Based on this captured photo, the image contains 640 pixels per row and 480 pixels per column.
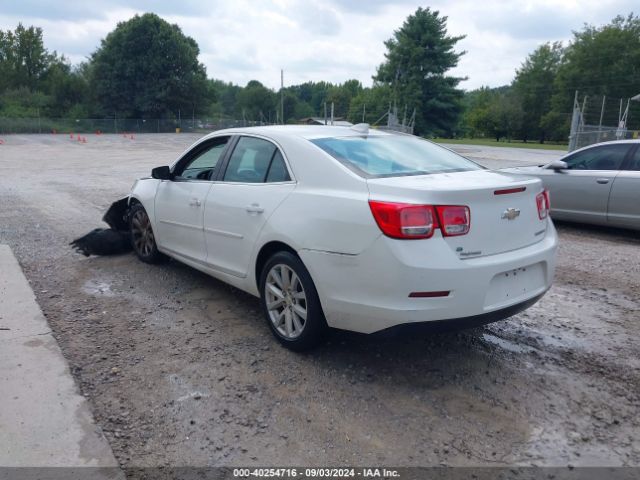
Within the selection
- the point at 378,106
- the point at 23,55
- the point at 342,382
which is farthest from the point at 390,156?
the point at 23,55

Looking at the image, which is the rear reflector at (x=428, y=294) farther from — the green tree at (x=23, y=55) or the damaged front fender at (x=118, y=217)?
the green tree at (x=23, y=55)

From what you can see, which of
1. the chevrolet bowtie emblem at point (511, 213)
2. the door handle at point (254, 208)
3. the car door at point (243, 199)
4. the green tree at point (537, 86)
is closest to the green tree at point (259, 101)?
the green tree at point (537, 86)

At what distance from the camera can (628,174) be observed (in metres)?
7.70

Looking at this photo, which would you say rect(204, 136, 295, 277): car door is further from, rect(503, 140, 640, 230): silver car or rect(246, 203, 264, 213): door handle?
A: rect(503, 140, 640, 230): silver car

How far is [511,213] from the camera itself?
351 cm

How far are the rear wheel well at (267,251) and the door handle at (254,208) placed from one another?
268mm

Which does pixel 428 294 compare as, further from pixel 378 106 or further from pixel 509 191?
pixel 378 106

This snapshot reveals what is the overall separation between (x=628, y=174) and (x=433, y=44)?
53.3 m

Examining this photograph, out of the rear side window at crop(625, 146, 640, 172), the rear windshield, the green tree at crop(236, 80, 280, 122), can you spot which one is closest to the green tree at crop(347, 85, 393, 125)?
the green tree at crop(236, 80, 280, 122)

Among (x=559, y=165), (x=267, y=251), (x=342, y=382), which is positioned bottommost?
(x=342, y=382)

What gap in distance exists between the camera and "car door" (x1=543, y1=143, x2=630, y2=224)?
26.1ft

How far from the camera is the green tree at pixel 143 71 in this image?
6725 cm

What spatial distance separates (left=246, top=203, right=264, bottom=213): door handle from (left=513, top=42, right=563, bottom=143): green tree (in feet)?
251

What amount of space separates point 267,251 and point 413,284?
1336 mm
